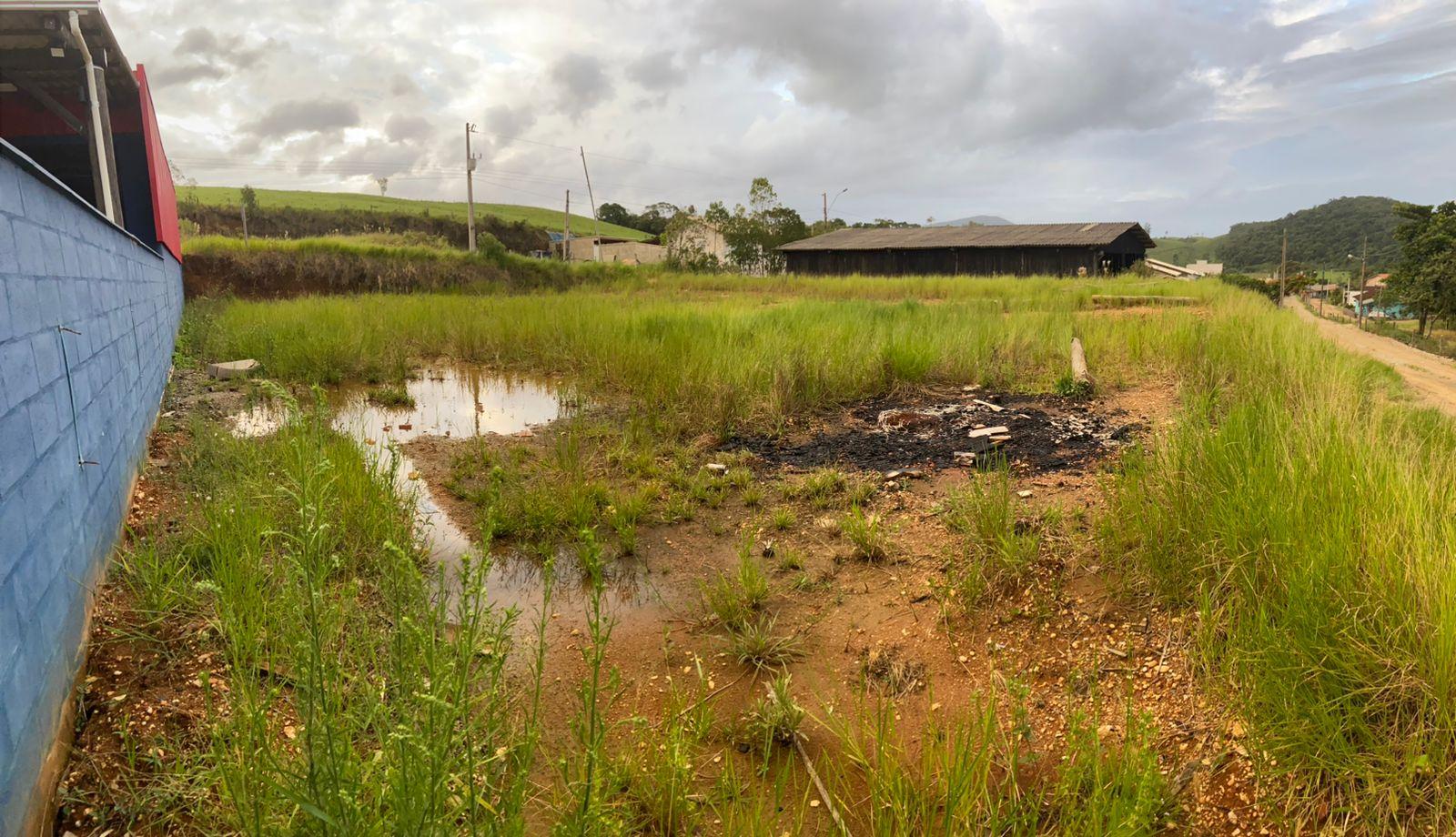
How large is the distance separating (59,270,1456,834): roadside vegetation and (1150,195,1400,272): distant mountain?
8383 cm

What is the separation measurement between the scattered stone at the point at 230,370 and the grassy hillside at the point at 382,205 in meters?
39.2

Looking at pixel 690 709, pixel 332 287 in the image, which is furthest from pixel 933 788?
pixel 332 287

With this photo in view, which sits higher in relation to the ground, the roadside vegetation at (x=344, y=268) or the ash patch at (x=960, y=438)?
the roadside vegetation at (x=344, y=268)

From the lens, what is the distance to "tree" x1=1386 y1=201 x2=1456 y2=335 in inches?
1404

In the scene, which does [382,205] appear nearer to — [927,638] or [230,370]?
[230,370]

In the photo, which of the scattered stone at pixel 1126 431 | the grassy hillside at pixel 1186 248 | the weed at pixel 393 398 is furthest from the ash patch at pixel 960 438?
the grassy hillside at pixel 1186 248

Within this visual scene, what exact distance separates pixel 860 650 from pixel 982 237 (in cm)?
3149

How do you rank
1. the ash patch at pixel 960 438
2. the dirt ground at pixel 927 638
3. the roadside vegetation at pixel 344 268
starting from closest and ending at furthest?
the dirt ground at pixel 927 638
the ash patch at pixel 960 438
the roadside vegetation at pixel 344 268

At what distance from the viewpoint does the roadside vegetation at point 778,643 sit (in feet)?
5.87

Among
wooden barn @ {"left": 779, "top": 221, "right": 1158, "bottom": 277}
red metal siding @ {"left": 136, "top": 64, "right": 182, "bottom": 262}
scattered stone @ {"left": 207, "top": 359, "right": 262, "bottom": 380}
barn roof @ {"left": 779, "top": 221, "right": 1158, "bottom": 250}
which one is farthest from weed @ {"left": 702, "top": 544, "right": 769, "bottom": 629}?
barn roof @ {"left": 779, "top": 221, "right": 1158, "bottom": 250}

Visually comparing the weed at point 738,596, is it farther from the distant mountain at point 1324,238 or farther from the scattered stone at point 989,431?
the distant mountain at point 1324,238

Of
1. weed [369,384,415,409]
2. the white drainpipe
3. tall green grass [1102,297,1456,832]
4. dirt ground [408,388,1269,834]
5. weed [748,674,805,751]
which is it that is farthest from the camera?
weed [369,384,415,409]

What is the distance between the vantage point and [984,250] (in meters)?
30.6

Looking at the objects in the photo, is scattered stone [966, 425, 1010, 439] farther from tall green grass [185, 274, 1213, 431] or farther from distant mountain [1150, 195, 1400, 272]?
distant mountain [1150, 195, 1400, 272]
